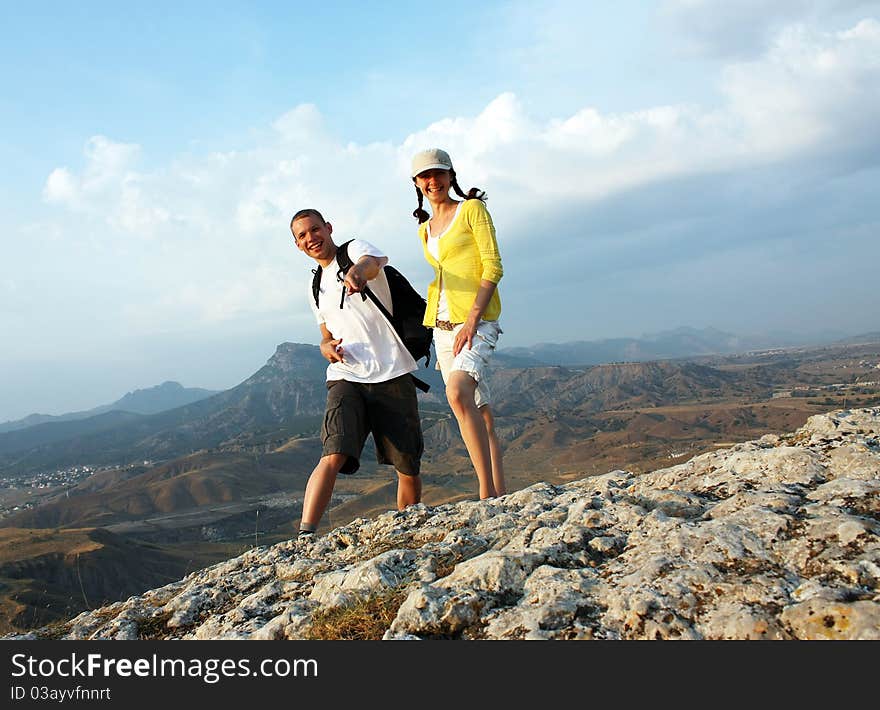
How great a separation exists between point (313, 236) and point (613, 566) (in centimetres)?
358

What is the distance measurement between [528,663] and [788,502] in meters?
1.95

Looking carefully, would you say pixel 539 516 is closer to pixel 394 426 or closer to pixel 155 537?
pixel 394 426

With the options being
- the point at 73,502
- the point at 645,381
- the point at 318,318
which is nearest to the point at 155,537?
the point at 73,502

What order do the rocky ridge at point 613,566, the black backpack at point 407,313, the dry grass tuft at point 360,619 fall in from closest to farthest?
1. the rocky ridge at point 613,566
2. the dry grass tuft at point 360,619
3. the black backpack at point 407,313

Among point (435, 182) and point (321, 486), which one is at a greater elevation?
point (435, 182)

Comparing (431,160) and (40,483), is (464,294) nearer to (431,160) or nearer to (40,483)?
(431,160)

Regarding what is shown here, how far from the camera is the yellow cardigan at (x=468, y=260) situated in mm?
5039

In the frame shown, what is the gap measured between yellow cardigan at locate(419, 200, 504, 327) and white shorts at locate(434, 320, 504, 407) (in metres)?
0.12

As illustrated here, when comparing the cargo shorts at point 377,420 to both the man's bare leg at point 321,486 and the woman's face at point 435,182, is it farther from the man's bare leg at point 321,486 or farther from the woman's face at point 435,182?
the woman's face at point 435,182

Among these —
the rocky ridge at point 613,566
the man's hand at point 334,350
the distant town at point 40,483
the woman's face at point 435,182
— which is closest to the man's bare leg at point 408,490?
the rocky ridge at point 613,566

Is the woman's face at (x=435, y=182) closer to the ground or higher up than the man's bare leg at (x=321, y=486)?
higher up

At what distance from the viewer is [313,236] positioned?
208 inches

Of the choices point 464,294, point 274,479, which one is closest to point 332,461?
point 464,294

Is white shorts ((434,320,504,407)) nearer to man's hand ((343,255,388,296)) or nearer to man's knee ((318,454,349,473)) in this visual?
man's hand ((343,255,388,296))
